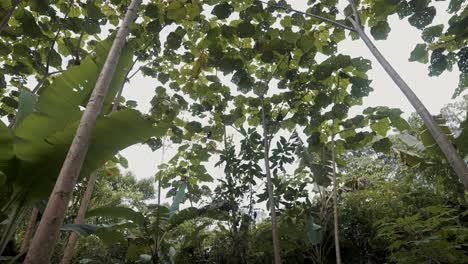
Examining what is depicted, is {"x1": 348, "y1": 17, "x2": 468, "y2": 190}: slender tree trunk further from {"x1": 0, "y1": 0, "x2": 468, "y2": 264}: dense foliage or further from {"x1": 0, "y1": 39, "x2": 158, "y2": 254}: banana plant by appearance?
{"x1": 0, "y1": 39, "x2": 158, "y2": 254}: banana plant

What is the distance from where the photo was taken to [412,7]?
2.14m

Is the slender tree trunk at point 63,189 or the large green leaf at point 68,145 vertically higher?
the large green leaf at point 68,145

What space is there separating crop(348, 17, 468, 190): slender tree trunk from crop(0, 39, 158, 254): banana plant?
5.06 feet

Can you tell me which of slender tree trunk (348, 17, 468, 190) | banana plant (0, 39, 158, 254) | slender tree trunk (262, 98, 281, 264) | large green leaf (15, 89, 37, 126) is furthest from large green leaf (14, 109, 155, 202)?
slender tree trunk (348, 17, 468, 190)

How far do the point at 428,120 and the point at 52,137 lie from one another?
213cm

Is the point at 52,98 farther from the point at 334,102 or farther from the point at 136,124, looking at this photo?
the point at 334,102

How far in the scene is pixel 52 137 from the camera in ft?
5.98

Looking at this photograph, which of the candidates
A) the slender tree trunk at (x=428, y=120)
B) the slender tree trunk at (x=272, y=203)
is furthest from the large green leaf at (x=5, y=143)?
the slender tree trunk at (x=428, y=120)

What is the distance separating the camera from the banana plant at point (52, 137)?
6.08 ft

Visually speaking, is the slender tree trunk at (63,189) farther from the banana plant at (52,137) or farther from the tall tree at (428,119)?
the tall tree at (428,119)

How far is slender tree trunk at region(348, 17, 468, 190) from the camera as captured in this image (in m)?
1.44

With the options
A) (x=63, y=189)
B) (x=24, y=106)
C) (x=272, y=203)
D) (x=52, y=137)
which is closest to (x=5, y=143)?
(x=52, y=137)

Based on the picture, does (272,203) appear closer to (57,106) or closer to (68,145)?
(68,145)

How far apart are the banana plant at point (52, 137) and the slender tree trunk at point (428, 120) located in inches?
60.7
